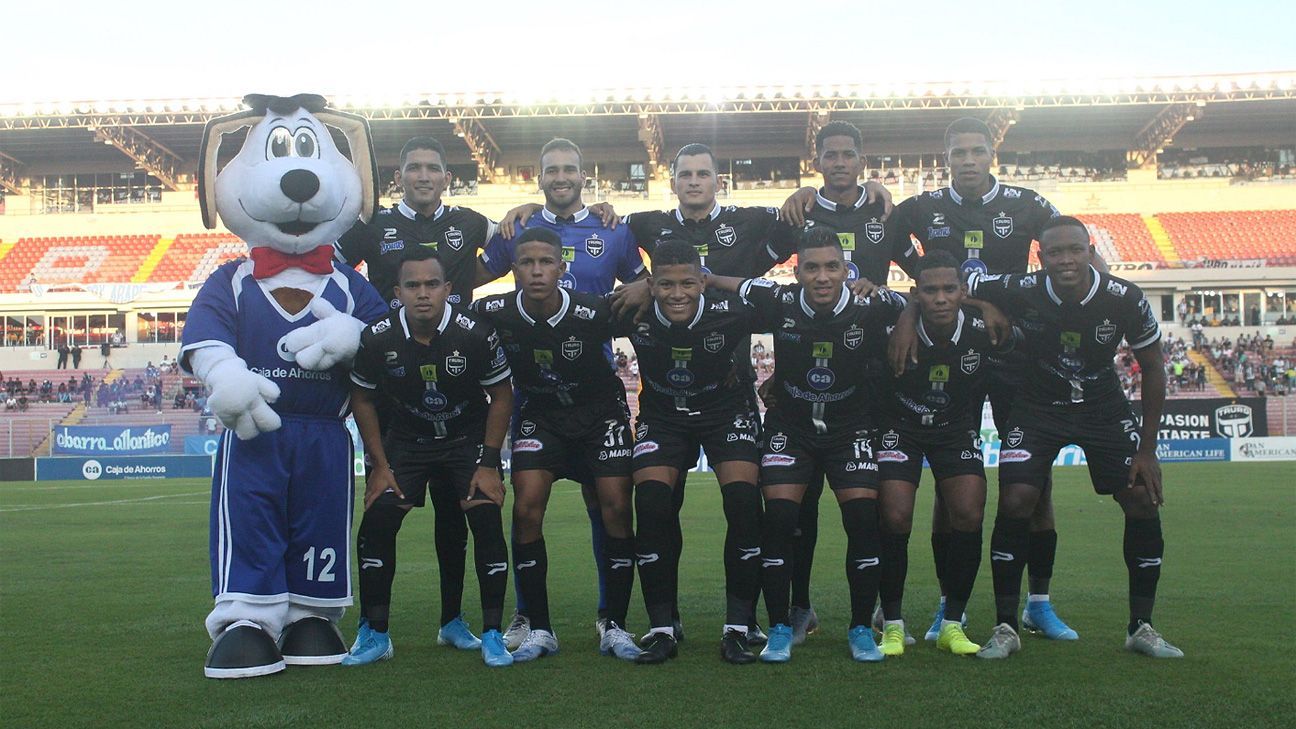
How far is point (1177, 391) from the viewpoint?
30.7m

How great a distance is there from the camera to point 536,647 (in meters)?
5.65

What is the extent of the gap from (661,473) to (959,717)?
77.8 inches

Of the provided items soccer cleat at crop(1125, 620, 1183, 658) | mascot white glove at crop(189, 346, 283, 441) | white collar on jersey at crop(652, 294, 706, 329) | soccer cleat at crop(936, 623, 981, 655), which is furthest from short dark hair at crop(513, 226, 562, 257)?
soccer cleat at crop(1125, 620, 1183, 658)

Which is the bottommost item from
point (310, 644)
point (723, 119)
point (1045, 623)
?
point (1045, 623)

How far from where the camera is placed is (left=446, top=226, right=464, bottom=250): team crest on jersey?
22.1 feet

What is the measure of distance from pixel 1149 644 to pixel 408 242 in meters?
4.39

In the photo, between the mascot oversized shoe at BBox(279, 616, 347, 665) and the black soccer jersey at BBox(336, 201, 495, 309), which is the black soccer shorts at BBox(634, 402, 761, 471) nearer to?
the black soccer jersey at BBox(336, 201, 495, 309)

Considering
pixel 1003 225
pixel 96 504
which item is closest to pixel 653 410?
pixel 1003 225

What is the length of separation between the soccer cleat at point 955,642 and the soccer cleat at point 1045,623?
2.01 feet

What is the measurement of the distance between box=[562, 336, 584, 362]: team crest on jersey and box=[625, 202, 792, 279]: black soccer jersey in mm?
1023

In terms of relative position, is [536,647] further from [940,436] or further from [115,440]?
[115,440]

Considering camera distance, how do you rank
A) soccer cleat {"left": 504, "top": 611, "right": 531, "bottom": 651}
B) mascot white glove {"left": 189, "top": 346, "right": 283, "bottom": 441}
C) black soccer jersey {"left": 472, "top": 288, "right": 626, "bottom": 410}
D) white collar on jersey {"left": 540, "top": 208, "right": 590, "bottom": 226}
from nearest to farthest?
mascot white glove {"left": 189, "top": 346, "right": 283, "bottom": 441}, black soccer jersey {"left": 472, "top": 288, "right": 626, "bottom": 410}, soccer cleat {"left": 504, "top": 611, "right": 531, "bottom": 651}, white collar on jersey {"left": 540, "top": 208, "right": 590, "bottom": 226}

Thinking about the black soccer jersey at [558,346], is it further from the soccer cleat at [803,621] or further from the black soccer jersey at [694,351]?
the soccer cleat at [803,621]

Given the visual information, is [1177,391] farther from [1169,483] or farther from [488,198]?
[488,198]
